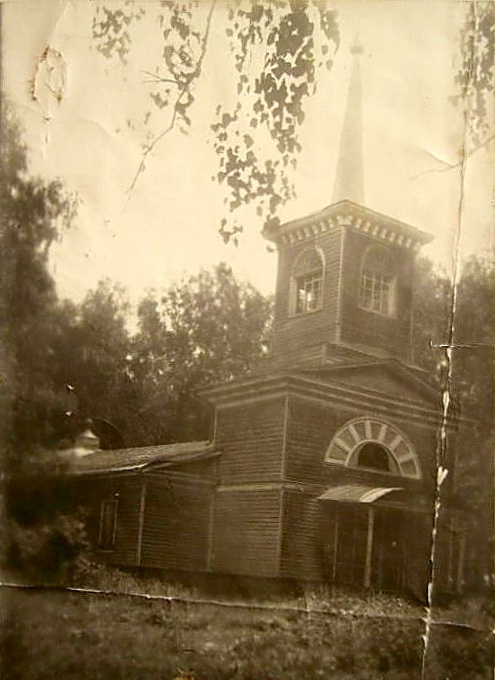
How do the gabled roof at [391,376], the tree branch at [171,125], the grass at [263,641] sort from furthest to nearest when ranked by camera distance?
the tree branch at [171,125] < the gabled roof at [391,376] < the grass at [263,641]

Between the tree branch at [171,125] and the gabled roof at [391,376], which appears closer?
the gabled roof at [391,376]

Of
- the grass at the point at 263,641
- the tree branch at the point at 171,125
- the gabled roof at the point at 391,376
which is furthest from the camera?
the tree branch at the point at 171,125

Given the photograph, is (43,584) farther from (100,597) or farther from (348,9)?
(348,9)

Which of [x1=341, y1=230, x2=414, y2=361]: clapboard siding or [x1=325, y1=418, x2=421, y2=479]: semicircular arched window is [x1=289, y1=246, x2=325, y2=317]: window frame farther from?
[x1=325, y1=418, x2=421, y2=479]: semicircular arched window

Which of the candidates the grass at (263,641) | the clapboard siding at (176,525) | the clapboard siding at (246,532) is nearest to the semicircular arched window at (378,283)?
the clapboard siding at (246,532)

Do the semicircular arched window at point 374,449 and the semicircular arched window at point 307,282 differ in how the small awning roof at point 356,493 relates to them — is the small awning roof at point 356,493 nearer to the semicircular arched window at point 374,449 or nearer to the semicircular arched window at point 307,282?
the semicircular arched window at point 374,449

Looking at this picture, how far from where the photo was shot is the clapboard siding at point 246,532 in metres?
2.61

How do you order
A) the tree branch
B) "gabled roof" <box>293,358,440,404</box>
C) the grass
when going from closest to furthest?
1. the grass
2. "gabled roof" <box>293,358,440,404</box>
3. the tree branch

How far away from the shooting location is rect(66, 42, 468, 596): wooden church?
2627 millimetres

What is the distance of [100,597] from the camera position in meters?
2.73

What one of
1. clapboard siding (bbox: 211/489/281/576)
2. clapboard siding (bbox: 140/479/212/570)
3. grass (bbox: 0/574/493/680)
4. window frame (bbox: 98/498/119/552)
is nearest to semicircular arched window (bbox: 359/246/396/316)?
clapboard siding (bbox: 211/489/281/576)

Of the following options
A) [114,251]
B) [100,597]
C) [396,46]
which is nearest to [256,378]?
[114,251]

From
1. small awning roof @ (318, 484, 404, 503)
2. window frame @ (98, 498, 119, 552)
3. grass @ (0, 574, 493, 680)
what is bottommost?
grass @ (0, 574, 493, 680)

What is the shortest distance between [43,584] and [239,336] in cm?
94
